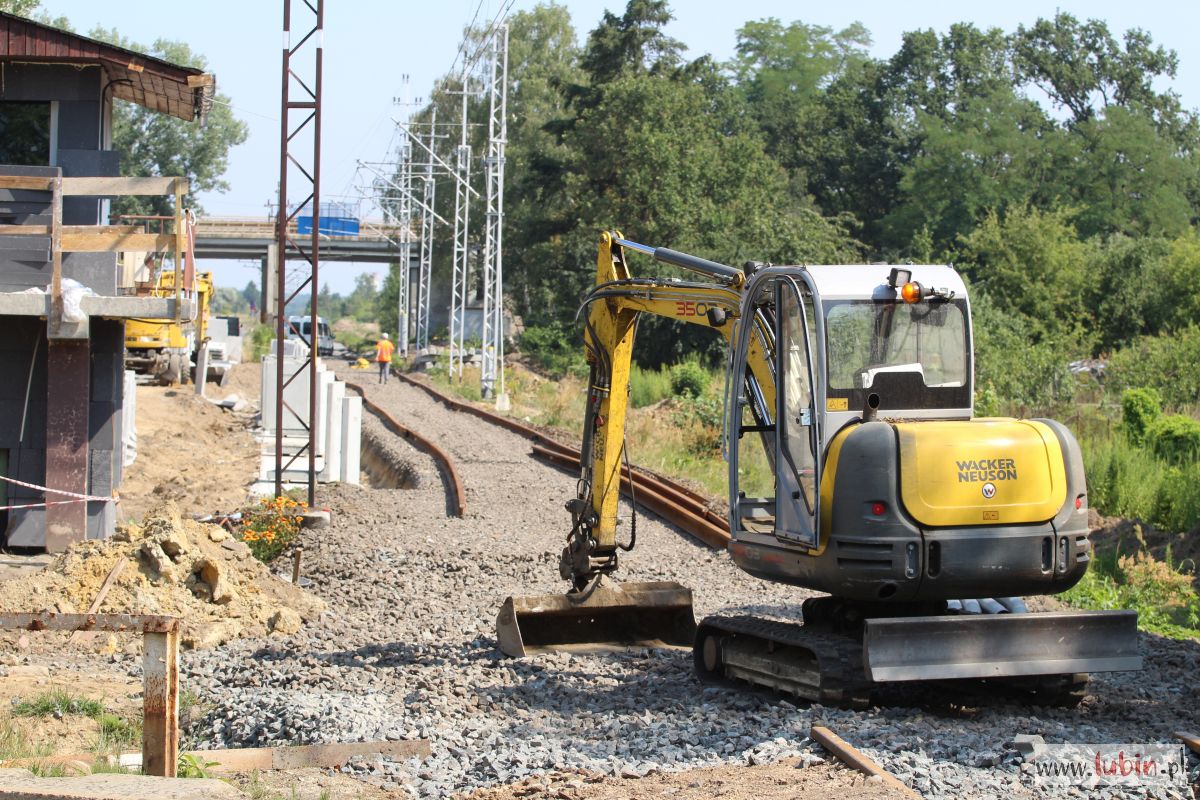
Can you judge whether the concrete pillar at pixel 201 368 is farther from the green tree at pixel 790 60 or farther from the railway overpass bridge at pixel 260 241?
the green tree at pixel 790 60

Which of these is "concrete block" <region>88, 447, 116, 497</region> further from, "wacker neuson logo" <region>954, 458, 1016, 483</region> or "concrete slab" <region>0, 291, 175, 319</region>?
"wacker neuson logo" <region>954, 458, 1016, 483</region>

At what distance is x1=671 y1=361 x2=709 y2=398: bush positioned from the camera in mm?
34594

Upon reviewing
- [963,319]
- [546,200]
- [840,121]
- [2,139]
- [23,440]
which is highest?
[840,121]

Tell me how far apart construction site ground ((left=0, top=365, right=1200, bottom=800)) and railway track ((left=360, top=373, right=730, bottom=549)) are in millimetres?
978

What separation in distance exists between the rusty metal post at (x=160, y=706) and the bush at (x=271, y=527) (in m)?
8.39

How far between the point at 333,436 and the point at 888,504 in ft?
50.2

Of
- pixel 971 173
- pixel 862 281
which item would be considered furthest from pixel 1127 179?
pixel 862 281

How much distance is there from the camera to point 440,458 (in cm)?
2309

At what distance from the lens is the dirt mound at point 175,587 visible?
11219 millimetres

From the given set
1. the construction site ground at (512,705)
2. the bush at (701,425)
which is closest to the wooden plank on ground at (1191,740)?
the construction site ground at (512,705)

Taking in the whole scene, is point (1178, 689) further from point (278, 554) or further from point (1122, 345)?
point (1122, 345)

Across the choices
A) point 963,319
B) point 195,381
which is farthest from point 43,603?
point 195,381

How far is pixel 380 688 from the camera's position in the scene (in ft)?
29.3

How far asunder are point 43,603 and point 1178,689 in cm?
911
